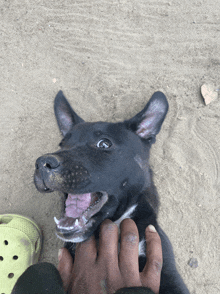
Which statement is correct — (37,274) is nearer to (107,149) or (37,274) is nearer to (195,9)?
(107,149)

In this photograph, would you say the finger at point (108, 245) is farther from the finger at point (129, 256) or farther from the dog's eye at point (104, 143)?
the dog's eye at point (104, 143)

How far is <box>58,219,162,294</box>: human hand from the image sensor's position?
1880mm

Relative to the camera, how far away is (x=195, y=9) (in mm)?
3404

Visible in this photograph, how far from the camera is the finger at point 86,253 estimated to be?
206 centimetres

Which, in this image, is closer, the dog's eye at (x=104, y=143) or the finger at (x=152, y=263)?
the finger at (x=152, y=263)

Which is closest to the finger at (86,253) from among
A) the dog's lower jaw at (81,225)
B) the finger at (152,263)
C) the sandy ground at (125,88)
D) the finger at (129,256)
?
the dog's lower jaw at (81,225)

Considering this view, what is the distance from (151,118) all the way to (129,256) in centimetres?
146

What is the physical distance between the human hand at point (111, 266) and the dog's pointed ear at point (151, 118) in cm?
102

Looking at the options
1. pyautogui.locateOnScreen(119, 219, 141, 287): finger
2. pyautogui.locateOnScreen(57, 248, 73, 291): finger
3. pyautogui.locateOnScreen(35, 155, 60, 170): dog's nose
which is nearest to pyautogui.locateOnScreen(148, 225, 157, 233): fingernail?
pyautogui.locateOnScreen(119, 219, 141, 287): finger

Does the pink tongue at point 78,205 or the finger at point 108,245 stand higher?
the pink tongue at point 78,205

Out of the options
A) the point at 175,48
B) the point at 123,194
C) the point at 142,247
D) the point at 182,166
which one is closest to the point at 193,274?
the point at 142,247

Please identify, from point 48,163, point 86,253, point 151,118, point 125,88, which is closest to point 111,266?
point 86,253

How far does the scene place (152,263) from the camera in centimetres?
205

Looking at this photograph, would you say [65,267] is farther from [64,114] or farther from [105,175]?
[64,114]
